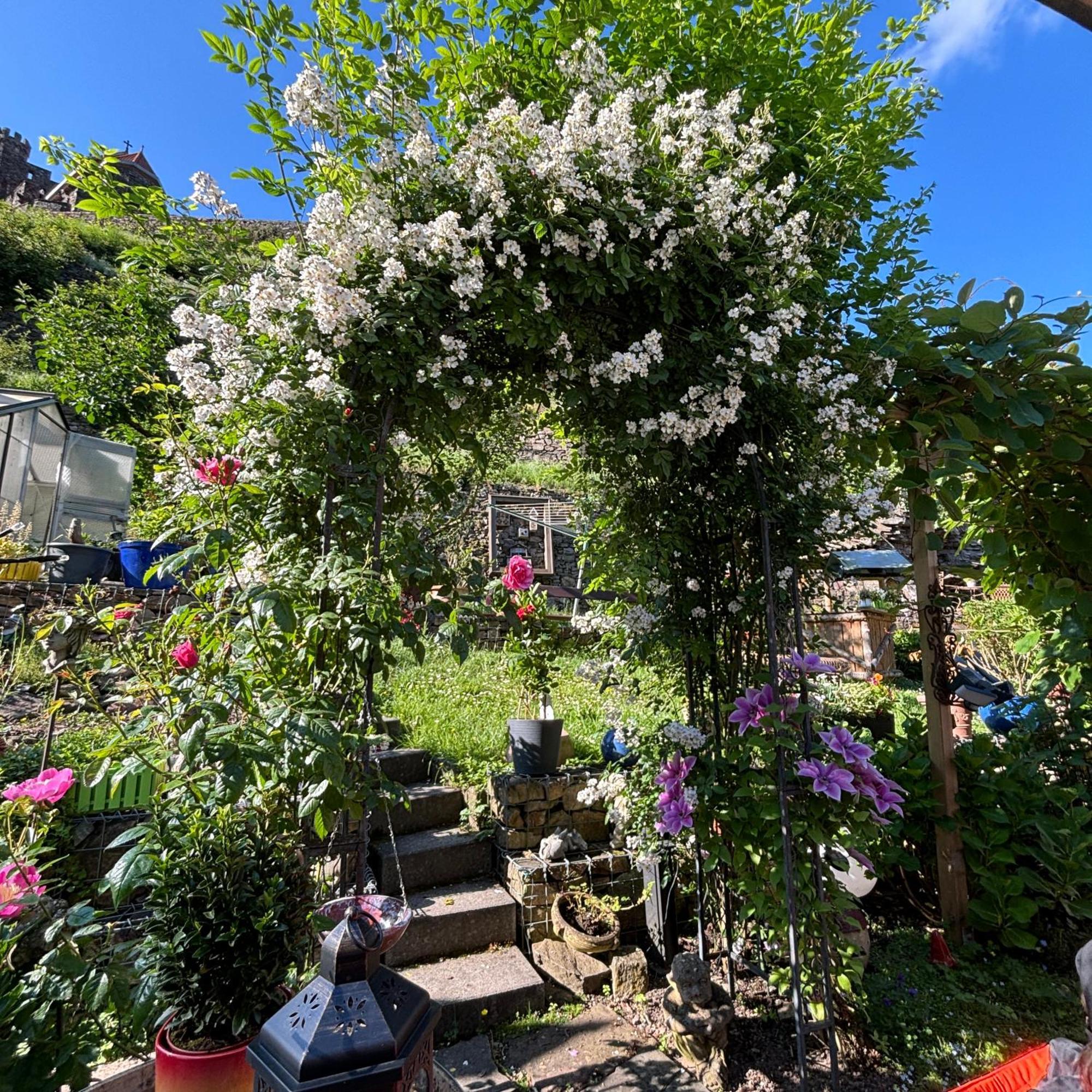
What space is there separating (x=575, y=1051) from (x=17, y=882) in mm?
1740

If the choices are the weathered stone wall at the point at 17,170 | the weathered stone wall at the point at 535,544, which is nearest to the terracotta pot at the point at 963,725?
the weathered stone wall at the point at 535,544

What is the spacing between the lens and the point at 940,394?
2.14m

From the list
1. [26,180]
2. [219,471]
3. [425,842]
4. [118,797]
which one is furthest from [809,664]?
[26,180]

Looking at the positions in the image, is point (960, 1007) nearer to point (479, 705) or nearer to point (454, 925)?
point (454, 925)

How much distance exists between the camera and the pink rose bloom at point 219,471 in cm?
148

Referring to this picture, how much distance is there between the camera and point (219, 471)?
4.87 ft

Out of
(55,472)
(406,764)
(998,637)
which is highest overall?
(55,472)

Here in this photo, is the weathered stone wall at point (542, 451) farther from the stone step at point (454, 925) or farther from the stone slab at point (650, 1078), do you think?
the stone slab at point (650, 1078)

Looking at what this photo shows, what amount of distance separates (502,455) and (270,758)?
1658 millimetres

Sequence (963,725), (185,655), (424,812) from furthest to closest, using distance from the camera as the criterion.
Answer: (963,725) < (424,812) < (185,655)

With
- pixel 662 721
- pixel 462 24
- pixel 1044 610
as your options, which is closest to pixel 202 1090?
pixel 662 721

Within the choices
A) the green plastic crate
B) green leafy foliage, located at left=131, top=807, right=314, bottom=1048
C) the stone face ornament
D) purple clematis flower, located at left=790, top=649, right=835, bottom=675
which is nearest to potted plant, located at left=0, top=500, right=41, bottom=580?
the green plastic crate

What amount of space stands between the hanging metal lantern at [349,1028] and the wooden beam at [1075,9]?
4.71 feet

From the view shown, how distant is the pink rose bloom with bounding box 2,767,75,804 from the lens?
1.53m
